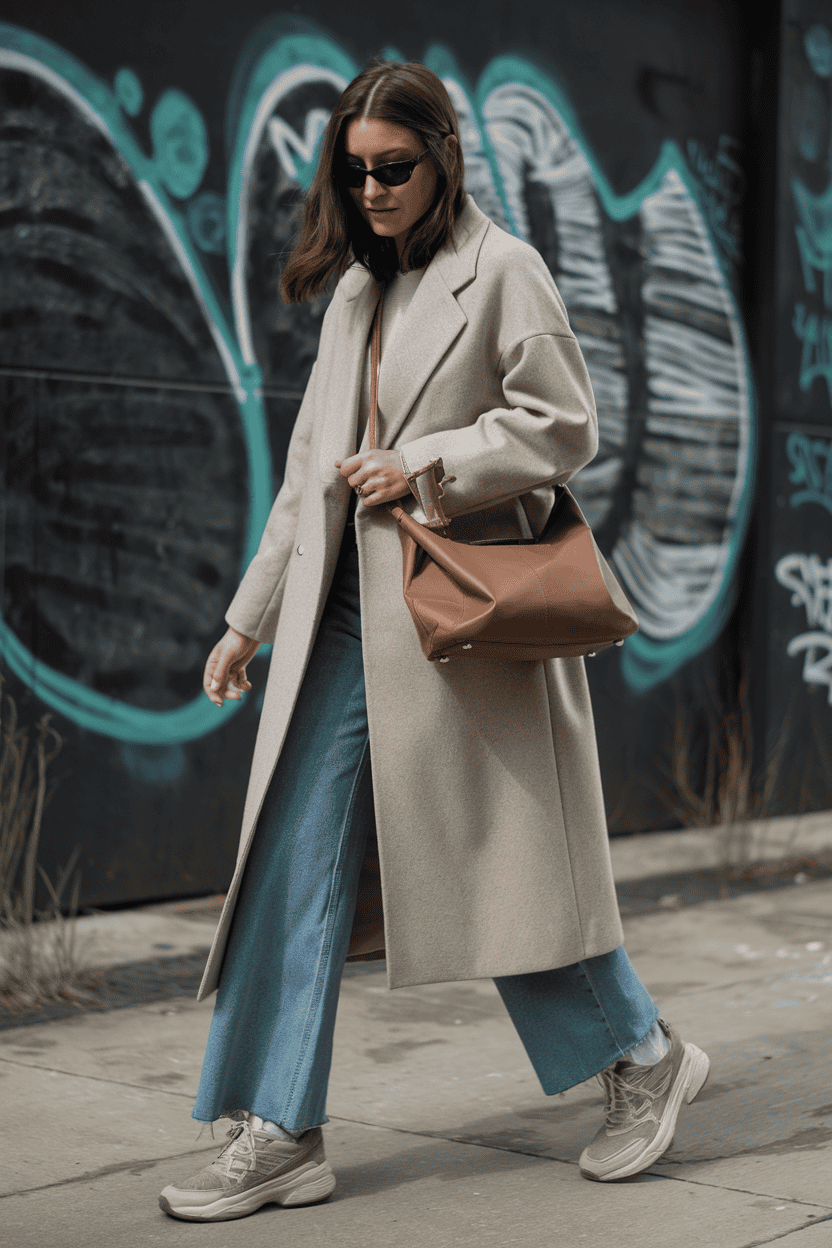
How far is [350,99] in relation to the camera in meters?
3.10

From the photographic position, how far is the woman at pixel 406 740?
3.07m

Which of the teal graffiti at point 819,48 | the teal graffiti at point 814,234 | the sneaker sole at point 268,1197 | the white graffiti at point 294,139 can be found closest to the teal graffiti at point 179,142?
the white graffiti at point 294,139

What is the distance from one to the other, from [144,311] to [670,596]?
291cm

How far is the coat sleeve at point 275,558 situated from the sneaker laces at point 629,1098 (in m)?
1.04

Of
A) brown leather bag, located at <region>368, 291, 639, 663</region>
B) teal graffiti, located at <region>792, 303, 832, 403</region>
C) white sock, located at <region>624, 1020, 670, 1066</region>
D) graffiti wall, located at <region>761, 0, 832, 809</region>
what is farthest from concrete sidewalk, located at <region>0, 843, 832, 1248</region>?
teal graffiti, located at <region>792, 303, 832, 403</region>

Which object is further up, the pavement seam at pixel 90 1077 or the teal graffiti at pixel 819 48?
the teal graffiti at pixel 819 48

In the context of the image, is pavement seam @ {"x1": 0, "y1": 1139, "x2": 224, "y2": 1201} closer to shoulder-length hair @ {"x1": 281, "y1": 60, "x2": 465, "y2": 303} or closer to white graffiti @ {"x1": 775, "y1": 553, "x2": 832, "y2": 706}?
shoulder-length hair @ {"x1": 281, "y1": 60, "x2": 465, "y2": 303}

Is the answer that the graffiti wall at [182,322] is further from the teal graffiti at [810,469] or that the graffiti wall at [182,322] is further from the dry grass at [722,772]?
the teal graffiti at [810,469]

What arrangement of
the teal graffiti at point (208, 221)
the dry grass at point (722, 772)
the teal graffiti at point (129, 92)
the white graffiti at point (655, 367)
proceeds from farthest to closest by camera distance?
the dry grass at point (722, 772), the white graffiti at point (655, 367), the teal graffiti at point (208, 221), the teal graffiti at point (129, 92)

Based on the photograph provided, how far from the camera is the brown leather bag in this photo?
9.70 ft

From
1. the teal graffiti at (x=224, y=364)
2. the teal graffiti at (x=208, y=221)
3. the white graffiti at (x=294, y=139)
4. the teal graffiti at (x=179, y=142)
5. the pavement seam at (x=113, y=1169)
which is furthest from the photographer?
the white graffiti at (x=294, y=139)

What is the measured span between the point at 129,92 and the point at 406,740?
325 cm

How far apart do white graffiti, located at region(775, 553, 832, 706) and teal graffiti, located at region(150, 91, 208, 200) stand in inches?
135

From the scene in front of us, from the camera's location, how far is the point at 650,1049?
129 inches
